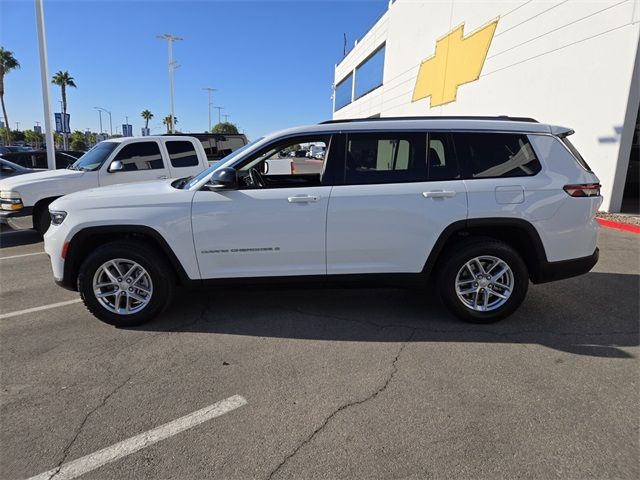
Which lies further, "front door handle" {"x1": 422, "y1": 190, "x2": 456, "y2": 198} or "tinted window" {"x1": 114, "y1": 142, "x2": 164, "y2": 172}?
"tinted window" {"x1": 114, "y1": 142, "x2": 164, "y2": 172}

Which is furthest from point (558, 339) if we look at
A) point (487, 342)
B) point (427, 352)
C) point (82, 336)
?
point (82, 336)

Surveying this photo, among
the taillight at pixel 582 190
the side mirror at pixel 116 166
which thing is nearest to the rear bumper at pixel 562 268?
the taillight at pixel 582 190

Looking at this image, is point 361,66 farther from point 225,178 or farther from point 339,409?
point 339,409

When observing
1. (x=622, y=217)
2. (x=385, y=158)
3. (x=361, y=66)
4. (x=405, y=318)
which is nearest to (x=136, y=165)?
(x=385, y=158)

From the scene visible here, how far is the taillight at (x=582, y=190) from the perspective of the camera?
12.5 feet

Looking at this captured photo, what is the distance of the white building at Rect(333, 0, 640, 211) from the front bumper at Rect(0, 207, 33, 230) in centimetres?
1206

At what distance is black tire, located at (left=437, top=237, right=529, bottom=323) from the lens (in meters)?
3.83

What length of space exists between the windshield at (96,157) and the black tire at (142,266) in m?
4.83

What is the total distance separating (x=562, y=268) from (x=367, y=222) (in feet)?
6.26

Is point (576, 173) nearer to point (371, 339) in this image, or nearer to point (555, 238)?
point (555, 238)

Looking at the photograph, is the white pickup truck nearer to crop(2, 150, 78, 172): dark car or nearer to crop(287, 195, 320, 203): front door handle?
crop(287, 195, 320, 203): front door handle

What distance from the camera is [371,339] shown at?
12.2ft

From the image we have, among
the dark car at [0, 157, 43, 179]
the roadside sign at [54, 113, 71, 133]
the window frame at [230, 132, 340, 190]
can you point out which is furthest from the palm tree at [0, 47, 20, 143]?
the window frame at [230, 132, 340, 190]

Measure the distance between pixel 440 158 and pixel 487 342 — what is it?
5.62ft
